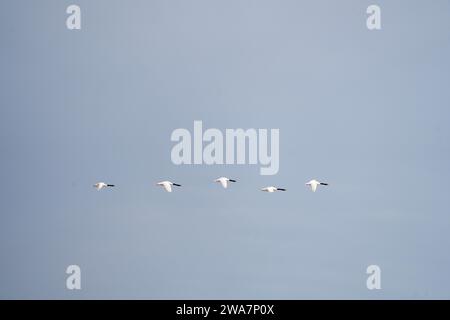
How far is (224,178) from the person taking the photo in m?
118

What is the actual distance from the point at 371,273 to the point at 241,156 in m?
16.1
